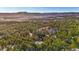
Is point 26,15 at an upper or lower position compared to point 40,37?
upper

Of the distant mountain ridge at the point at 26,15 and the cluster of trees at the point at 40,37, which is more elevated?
the distant mountain ridge at the point at 26,15

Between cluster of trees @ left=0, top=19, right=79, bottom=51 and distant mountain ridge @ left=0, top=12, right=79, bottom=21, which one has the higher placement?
distant mountain ridge @ left=0, top=12, right=79, bottom=21
